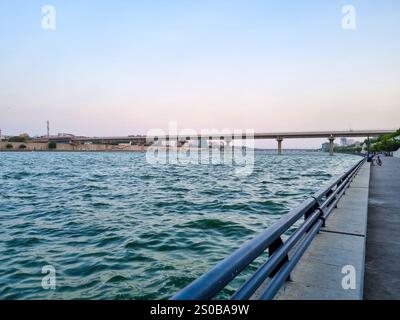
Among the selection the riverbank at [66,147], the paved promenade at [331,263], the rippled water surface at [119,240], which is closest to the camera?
the paved promenade at [331,263]

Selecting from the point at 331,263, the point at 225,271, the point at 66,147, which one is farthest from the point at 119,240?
the point at 66,147

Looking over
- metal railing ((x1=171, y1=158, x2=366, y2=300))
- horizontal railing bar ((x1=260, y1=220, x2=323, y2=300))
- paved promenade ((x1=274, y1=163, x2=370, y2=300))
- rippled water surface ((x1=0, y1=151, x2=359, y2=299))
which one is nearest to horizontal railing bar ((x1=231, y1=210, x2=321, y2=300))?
metal railing ((x1=171, y1=158, x2=366, y2=300))

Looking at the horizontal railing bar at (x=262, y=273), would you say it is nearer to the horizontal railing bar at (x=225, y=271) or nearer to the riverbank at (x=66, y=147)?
the horizontal railing bar at (x=225, y=271)

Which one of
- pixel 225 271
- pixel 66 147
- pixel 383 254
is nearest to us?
pixel 225 271

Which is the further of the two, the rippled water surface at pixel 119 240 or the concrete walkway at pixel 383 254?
the rippled water surface at pixel 119 240

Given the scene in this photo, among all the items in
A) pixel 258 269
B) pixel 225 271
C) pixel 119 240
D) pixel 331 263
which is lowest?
pixel 119 240

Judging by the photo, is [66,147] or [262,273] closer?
[262,273]

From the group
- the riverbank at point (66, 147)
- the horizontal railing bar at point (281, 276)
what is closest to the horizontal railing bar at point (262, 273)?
the horizontal railing bar at point (281, 276)

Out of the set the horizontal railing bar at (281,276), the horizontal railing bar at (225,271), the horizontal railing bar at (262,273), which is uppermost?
the horizontal railing bar at (225,271)

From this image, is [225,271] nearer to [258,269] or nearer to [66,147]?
[258,269]

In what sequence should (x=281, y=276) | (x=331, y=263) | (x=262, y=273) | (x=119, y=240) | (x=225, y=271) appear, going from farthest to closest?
(x=119, y=240) < (x=331, y=263) < (x=281, y=276) < (x=262, y=273) < (x=225, y=271)

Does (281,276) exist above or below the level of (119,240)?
above
